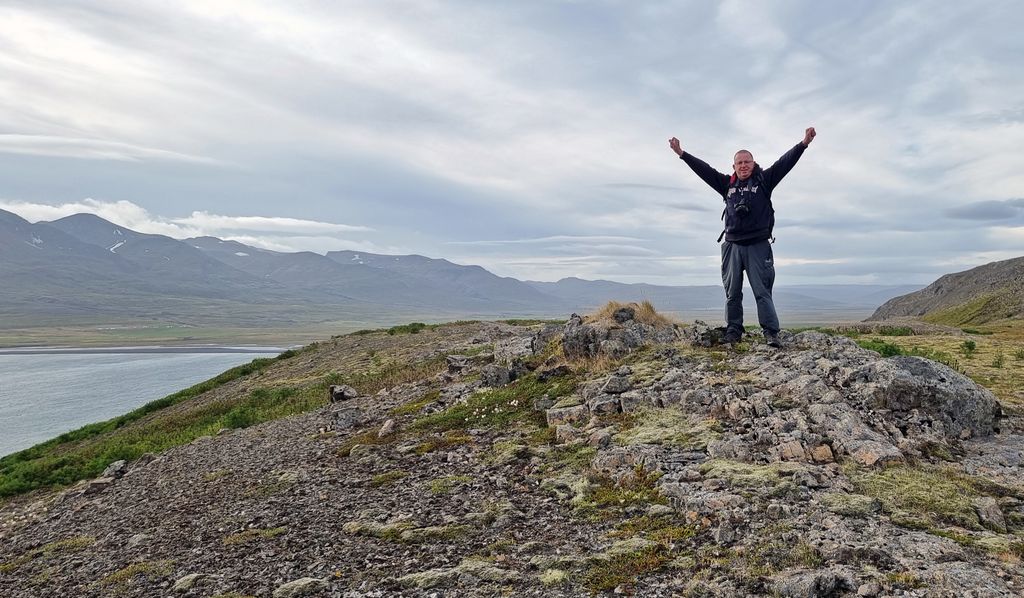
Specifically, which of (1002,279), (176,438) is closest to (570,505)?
(176,438)

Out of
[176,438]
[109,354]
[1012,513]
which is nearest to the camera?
[1012,513]

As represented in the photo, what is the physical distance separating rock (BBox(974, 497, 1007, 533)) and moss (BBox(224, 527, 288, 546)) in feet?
29.8

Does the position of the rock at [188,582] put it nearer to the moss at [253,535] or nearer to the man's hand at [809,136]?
the moss at [253,535]

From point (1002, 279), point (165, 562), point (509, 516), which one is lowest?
point (165, 562)

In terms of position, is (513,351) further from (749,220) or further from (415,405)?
(749,220)

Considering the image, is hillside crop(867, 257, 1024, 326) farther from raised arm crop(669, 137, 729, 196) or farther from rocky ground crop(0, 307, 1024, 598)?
rocky ground crop(0, 307, 1024, 598)

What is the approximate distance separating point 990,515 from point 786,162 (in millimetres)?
7869

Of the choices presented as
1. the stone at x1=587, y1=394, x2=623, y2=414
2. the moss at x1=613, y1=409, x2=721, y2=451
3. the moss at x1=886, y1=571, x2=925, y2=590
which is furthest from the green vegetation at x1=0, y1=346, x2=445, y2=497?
the moss at x1=886, y1=571, x2=925, y2=590

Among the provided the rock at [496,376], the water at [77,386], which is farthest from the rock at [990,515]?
the water at [77,386]

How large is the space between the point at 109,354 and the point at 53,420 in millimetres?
98686

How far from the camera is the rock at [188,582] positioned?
7.09 m

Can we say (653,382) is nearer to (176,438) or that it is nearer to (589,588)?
(589,588)

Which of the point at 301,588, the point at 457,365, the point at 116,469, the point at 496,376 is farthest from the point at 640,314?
the point at 116,469

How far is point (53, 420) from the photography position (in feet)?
164
